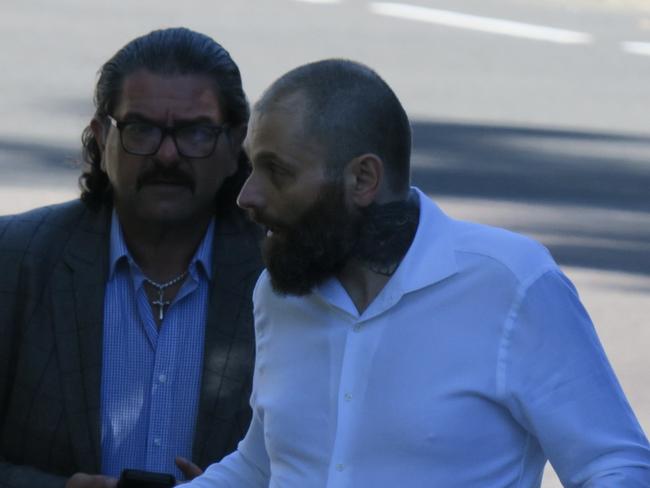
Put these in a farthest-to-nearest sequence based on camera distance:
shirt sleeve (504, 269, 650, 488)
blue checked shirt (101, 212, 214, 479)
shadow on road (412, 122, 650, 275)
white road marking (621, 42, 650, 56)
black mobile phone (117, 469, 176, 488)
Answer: white road marking (621, 42, 650, 56) < shadow on road (412, 122, 650, 275) < blue checked shirt (101, 212, 214, 479) < black mobile phone (117, 469, 176, 488) < shirt sleeve (504, 269, 650, 488)

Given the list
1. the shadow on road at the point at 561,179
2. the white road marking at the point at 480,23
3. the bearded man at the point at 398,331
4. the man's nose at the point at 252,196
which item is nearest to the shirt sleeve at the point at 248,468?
the bearded man at the point at 398,331

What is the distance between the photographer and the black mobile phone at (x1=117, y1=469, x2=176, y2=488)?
341cm

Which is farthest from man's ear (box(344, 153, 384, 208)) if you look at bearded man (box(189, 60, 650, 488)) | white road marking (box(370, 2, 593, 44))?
white road marking (box(370, 2, 593, 44))

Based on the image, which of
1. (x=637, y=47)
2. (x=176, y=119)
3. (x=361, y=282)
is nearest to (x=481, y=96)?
(x=637, y=47)

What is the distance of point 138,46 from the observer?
3.78 m

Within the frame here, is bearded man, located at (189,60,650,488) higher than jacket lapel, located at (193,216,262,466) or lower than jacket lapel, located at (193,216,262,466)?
higher

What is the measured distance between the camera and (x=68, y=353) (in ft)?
12.1

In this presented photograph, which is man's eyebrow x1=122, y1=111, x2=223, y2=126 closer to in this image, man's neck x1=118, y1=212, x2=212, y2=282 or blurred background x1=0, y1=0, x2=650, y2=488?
man's neck x1=118, y1=212, x2=212, y2=282

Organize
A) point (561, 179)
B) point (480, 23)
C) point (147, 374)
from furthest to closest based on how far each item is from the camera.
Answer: point (480, 23)
point (561, 179)
point (147, 374)

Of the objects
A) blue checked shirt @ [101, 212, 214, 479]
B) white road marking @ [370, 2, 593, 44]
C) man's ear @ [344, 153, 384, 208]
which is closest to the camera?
man's ear @ [344, 153, 384, 208]

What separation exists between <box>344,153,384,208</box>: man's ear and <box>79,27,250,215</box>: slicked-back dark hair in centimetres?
99

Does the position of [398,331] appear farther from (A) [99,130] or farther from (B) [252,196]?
(A) [99,130]

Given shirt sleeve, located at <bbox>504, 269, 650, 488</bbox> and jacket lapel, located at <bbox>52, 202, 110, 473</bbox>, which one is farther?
jacket lapel, located at <bbox>52, 202, 110, 473</bbox>

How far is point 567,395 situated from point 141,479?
1076mm
